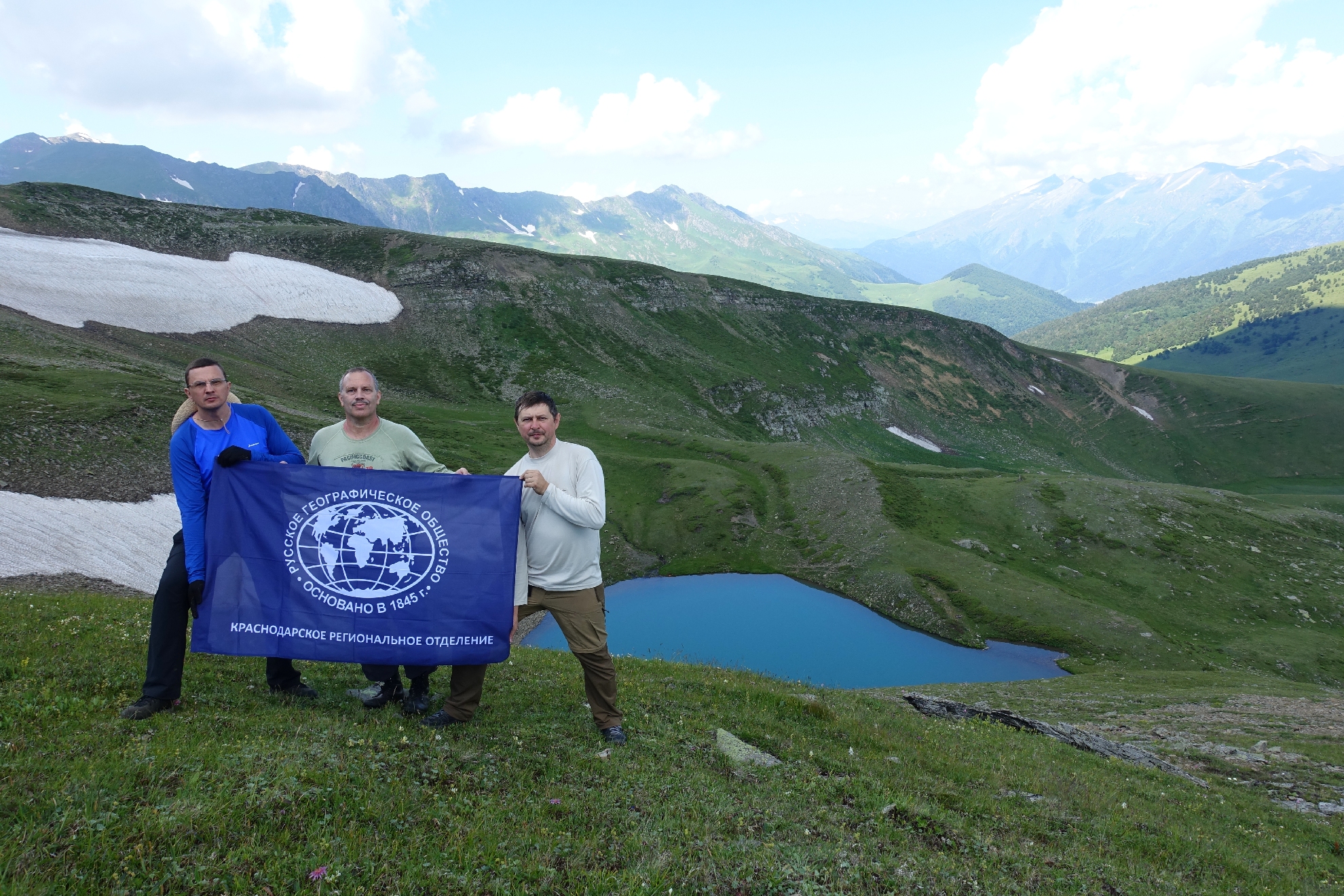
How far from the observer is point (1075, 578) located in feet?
188

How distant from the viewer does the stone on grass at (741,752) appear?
10.8 metres

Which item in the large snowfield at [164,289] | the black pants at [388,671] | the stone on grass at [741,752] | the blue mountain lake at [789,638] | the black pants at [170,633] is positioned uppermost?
the large snowfield at [164,289]

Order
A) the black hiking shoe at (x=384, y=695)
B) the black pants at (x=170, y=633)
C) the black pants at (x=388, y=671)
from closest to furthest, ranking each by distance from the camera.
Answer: the black pants at (x=170, y=633) → the black pants at (x=388, y=671) → the black hiking shoe at (x=384, y=695)

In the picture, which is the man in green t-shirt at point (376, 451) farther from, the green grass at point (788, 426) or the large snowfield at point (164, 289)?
the large snowfield at point (164, 289)

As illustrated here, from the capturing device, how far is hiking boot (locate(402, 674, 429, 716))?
1057cm

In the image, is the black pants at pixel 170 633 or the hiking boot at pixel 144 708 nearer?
the hiking boot at pixel 144 708

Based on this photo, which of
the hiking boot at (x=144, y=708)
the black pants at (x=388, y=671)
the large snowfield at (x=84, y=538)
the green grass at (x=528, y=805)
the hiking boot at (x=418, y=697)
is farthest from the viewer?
the large snowfield at (x=84, y=538)

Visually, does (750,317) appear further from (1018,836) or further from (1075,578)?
(1018,836)

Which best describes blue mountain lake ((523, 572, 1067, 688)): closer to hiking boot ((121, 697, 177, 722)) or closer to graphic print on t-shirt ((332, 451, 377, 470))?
graphic print on t-shirt ((332, 451, 377, 470))

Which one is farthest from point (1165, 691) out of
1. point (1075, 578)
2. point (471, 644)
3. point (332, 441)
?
point (332, 441)

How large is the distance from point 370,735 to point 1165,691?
1583 inches

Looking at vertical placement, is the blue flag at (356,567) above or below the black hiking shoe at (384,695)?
above

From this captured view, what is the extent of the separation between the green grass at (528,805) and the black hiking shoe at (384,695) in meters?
0.42

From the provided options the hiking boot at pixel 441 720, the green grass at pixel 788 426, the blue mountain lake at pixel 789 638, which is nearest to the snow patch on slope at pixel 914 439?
the green grass at pixel 788 426
